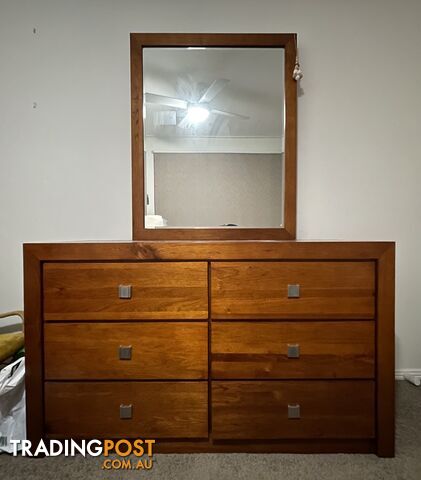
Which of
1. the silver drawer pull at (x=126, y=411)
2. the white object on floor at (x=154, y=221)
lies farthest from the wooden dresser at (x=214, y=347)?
the white object on floor at (x=154, y=221)

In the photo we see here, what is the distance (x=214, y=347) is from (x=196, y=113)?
1.14 metres

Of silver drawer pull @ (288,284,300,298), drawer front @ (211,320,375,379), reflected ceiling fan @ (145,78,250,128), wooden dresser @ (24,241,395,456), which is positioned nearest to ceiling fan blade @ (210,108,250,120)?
reflected ceiling fan @ (145,78,250,128)

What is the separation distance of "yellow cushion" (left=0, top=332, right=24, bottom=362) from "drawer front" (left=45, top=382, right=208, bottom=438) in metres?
0.39

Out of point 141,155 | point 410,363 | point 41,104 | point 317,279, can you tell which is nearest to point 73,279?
point 141,155

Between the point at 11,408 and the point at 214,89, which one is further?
the point at 214,89

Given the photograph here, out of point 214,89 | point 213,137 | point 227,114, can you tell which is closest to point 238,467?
point 213,137

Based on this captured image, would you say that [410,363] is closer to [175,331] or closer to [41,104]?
[175,331]

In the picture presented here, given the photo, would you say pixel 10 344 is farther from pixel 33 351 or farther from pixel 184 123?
pixel 184 123

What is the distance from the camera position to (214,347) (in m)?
1.43

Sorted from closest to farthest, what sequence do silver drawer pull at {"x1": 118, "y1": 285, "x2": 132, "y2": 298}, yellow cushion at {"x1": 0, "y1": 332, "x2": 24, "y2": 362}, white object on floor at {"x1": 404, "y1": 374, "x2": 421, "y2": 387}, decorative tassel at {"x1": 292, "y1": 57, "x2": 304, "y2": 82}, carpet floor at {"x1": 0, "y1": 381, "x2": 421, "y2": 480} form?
carpet floor at {"x1": 0, "y1": 381, "x2": 421, "y2": 480} → silver drawer pull at {"x1": 118, "y1": 285, "x2": 132, "y2": 298} → yellow cushion at {"x1": 0, "y1": 332, "x2": 24, "y2": 362} → decorative tassel at {"x1": 292, "y1": 57, "x2": 304, "y2": 82} → white object on floor at {"x1": 404, "y1": 374, "x2": 421, "y2": 387}

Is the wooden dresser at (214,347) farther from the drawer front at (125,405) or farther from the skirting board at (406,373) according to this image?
the skirting board at (406,373)

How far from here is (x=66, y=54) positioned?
1927mm

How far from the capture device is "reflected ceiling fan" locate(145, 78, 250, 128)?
1.85 metres

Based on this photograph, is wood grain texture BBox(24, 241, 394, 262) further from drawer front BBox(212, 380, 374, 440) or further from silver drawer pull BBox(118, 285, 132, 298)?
drawer front BBox(212, 380, 374, 440)
